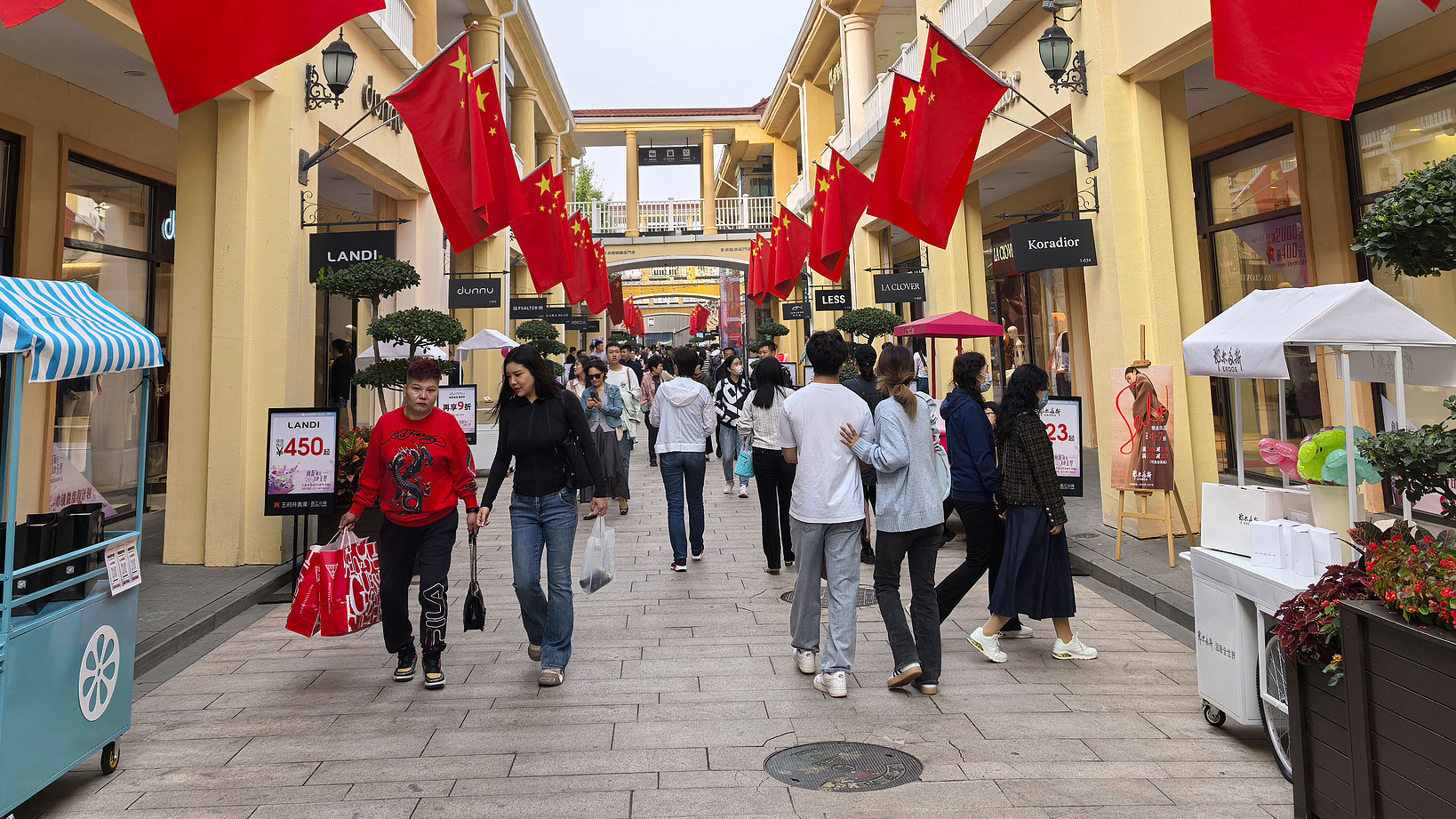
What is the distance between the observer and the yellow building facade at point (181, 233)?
7.76 m

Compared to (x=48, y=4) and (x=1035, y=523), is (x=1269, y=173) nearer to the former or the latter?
(x=1035, y=523)

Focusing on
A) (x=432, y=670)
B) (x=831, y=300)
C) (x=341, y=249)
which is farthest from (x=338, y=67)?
(x=831, y=300)

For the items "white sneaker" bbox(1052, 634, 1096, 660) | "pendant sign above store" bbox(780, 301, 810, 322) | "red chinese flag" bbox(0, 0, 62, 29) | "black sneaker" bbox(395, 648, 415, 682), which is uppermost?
"pendant sign above store" bbox(780, 301, 810, 322)

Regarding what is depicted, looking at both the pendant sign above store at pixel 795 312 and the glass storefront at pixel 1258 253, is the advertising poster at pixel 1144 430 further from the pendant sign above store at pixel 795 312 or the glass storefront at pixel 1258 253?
the pendant sign above store at pixel 795 312

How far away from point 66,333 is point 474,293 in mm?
11306

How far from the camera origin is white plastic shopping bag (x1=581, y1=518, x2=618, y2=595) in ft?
17.0

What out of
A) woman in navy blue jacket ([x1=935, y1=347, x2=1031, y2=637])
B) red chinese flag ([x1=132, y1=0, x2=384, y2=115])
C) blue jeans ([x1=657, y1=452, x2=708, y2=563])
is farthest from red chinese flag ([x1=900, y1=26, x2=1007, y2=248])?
red chinese flag ([x1=132, y1=0, x2=384, y2=115])

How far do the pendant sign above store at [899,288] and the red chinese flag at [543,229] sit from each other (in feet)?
17.0

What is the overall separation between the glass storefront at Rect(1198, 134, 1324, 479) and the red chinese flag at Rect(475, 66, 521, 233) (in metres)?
8.00

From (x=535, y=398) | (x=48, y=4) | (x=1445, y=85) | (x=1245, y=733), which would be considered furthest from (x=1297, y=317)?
(x=1445, y=85)

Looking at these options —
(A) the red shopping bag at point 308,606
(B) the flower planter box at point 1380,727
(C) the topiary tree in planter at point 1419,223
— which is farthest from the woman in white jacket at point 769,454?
(C) the topiary tree in planter at point 1419,223

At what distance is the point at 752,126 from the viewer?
3077 centimetres

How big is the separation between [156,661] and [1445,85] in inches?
436

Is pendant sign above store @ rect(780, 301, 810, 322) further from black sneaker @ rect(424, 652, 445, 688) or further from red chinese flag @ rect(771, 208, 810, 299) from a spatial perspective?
black sneaker @ rect(424, 652, 445, 688)
